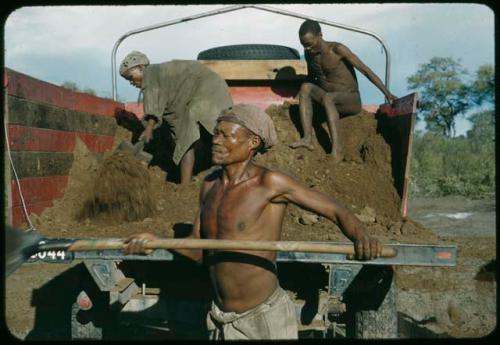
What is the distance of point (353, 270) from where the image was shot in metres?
2.97

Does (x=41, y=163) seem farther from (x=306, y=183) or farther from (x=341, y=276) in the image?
(x=341, y=276)

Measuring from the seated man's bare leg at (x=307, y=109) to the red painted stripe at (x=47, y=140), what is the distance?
1.83 metres

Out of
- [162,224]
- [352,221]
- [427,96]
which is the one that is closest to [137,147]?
[162,224]

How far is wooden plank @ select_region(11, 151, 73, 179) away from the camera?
3.66 metres

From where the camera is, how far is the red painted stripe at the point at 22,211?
3492mm

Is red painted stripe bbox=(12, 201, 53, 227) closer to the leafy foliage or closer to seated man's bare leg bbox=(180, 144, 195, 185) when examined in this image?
seated man's bare leg bbox=(180, 144, 195, 185)

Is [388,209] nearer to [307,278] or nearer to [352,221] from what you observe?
[307,278]

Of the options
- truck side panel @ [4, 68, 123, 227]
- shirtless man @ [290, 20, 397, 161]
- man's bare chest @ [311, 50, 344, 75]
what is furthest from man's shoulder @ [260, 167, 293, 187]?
man's bare chest @ [311, 50, 344, 75]

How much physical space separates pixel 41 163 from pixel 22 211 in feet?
1.63

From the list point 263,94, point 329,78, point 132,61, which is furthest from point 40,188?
point 329,78

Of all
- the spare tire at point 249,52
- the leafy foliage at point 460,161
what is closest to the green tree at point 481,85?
the leafy foliage at point 460,161

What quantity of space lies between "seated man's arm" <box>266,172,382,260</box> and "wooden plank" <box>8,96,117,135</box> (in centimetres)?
199

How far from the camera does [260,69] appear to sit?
6.00m

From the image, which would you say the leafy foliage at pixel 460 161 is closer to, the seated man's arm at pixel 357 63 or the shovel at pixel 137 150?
the seated man's arm at pixel 357 63
